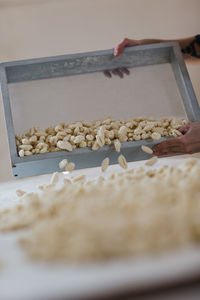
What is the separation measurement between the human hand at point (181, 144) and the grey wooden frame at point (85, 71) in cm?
4

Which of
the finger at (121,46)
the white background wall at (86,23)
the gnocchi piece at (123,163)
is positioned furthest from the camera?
the white background wall at (86,23)

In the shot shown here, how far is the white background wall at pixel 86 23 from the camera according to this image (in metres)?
2.98

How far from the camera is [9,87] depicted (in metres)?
1.62

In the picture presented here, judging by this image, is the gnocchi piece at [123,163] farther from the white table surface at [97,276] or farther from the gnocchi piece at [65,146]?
the white table surface at [97,276]

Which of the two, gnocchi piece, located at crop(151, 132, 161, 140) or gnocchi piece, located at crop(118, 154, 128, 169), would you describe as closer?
gnocchi piece, located at crop(118, 154, 128, 169)

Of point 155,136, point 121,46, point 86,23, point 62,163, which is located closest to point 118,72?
point 121,46

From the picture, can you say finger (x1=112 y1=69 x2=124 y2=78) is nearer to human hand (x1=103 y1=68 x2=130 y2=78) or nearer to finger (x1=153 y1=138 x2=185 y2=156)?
human hand (x1=103 y1=68 x2=130 y2=78)

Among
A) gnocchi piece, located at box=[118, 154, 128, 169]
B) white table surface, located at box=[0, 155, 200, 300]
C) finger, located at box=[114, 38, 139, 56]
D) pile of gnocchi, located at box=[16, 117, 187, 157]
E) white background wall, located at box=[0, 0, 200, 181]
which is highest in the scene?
white background wall, located at box=[0, 0, 200, 181]

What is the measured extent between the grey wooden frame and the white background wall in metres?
1.37

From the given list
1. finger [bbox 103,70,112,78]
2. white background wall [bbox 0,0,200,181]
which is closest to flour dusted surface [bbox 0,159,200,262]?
finger [bbox 103,70,112,78]

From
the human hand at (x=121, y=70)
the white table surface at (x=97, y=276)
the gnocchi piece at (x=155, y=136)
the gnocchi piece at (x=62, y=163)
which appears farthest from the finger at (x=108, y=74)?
the white table surface at (x=97, y=276)

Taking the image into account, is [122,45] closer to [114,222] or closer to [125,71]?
[125,71]

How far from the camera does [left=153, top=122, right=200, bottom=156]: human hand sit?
4.69 feet

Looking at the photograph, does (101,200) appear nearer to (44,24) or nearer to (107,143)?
(107,143)
